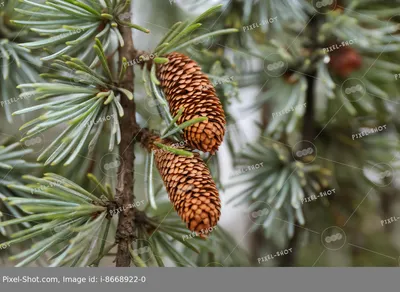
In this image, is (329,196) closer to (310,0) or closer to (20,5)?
(310,0)

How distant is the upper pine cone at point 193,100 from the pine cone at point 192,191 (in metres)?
0.02

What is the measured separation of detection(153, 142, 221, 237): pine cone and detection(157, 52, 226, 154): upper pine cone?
0.02 meters

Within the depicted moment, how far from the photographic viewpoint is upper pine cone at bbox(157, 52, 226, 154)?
1.11 ft

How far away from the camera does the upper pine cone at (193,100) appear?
0.34 metres

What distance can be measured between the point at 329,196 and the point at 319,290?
7.1 inches

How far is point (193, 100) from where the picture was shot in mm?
355

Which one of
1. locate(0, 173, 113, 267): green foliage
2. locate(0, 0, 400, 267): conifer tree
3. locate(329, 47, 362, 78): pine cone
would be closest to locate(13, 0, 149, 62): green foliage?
locate(0, 0, 400, 267): conifer tree

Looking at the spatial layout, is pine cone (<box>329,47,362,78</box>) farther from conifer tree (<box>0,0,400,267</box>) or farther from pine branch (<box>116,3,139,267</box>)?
pine branch (<box>116,3,139,267</box>)

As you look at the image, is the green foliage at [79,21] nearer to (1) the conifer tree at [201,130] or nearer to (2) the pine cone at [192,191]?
(1) the conifer tree at [201,130]

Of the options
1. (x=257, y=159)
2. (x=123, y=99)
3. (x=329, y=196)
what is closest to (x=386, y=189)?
(x=329, y=196)

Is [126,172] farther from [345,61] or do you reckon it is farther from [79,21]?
[345,61]

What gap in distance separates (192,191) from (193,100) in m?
0.07

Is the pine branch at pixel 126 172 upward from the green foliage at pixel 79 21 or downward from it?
downward

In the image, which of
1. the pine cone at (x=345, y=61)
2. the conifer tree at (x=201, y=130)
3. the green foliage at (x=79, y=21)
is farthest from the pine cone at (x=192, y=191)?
the pine cone at (x=345, y=61)
